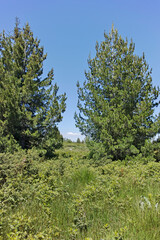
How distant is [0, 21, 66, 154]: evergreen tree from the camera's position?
10398 mm

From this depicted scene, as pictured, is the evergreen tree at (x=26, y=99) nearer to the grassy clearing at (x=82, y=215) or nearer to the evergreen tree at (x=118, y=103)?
the evergreen tree at (x=118, y=103)

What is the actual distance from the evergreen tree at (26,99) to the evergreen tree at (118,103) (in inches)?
83.6

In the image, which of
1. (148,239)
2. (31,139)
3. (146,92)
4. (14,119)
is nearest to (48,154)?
(31,139)

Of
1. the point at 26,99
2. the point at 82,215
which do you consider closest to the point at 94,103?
the point at 26,99

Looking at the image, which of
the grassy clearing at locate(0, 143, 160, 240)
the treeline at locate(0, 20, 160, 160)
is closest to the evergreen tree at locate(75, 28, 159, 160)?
the treeline at locate(0, 20, 160, 160)

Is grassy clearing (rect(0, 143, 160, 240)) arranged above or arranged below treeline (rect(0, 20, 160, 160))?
below

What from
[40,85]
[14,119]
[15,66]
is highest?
[15,66]

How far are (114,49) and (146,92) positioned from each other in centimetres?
422

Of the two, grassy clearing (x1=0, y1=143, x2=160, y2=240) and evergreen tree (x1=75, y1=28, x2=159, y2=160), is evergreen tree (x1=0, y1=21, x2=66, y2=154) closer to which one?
evergreen tree (x1=75, y1=28, x2=159, y2=160)

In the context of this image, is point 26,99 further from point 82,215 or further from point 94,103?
point 82,215

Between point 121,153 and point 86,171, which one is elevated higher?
point 121,153

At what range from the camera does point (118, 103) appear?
1047 centimetres

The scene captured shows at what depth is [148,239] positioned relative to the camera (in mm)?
2320

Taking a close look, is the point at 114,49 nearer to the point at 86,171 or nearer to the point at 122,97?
the point at 122,97
